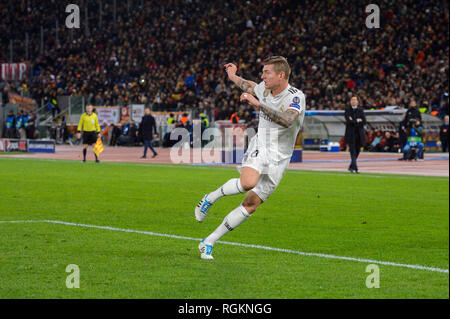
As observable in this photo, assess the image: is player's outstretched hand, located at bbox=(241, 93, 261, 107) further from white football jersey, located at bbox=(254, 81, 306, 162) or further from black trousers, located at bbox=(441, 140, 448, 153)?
black trousers, located at bbox=(441, 140, 448, 153)

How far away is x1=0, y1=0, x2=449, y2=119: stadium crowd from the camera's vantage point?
132 feet

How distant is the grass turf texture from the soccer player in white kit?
47 cm

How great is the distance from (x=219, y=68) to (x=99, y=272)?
4079 cm

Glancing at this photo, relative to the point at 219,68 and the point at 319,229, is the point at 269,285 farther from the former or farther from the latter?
the point at 219,68

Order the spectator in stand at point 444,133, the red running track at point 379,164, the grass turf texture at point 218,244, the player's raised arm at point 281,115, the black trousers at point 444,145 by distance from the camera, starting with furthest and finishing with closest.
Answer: the black trousers at point 444,145, the spectator in stand at point 444,133, the red running track at point 379,164, the player's raised arm at point 281,115, the grass turf texture at point 218,244

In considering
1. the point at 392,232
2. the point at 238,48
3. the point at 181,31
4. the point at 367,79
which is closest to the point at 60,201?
the point at 392,232

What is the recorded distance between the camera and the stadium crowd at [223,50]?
132 feet

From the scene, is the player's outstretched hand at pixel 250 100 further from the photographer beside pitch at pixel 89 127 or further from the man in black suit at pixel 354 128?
the photographer beside pitch at pixel 89 127

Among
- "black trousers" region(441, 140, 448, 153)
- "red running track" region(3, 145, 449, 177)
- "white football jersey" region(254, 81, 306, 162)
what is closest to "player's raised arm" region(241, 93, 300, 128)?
"white football jersey" region(254, 81, 306, 162)

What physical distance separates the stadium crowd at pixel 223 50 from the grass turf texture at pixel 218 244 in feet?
69.1

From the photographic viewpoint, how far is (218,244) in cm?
983

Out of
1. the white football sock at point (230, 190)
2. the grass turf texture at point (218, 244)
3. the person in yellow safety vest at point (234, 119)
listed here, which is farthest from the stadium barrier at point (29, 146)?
the white football sock at point (230, 190)

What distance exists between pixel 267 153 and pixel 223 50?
4118 cm

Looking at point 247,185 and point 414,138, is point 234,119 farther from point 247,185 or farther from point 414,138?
point 247,185
